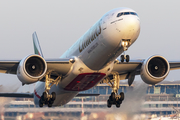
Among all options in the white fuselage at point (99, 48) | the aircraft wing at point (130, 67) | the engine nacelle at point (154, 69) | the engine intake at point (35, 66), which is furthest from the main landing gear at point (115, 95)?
the engine intake at point (35, 66)

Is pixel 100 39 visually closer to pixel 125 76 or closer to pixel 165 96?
pixel 125 76

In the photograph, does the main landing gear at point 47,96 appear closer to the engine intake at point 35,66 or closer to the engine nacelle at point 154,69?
the engine intake at point 35,66

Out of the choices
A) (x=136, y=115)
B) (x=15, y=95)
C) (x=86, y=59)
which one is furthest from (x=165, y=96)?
(x=86, y=59)

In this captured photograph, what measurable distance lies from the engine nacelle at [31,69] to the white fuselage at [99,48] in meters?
2.36

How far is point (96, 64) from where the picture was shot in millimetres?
25062

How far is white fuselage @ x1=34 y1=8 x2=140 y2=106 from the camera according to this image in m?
22.0

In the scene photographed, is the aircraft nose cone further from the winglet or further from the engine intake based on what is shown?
the winglet

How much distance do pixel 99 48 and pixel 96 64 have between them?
1.80 meters

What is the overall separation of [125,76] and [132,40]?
9069 millimetres

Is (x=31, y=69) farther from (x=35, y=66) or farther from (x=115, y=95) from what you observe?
(x=115, y=95)

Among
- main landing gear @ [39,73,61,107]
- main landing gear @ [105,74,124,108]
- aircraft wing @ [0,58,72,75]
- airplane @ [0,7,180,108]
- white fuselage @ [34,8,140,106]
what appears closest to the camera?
white fuselage @ [34,8,140,106]

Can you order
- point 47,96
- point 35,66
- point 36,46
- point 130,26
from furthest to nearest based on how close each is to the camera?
1. point 36,46
2. point 47,96
3. point 35,66
4. point 130,26

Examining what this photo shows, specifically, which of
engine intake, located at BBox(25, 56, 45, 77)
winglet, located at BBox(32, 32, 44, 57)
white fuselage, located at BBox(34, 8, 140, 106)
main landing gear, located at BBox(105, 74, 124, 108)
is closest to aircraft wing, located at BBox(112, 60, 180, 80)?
main landing gear, located at BBox(105, 74, 124, 108)

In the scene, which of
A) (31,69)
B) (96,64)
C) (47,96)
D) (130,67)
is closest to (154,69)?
(130,67)
